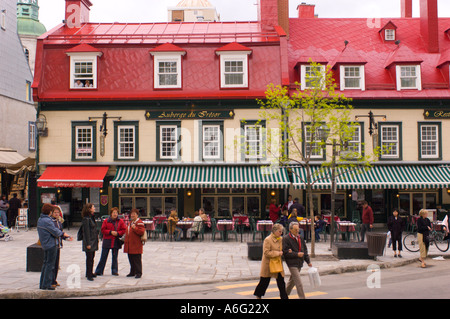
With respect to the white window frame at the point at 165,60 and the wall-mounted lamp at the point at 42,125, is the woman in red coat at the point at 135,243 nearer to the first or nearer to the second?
the white window frame at the point at 165,60

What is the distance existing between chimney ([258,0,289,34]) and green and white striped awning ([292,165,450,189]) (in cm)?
885

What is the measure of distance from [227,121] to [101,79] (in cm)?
680

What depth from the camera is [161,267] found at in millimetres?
14367

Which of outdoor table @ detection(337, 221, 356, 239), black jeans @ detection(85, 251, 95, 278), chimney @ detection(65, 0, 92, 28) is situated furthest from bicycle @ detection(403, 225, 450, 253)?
chimney @ detection(65, 0, 92, 28)

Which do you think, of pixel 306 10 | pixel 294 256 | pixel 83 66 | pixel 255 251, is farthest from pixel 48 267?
pixel 306 10

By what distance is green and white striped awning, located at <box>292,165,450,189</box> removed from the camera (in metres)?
22.6

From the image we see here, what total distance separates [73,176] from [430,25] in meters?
20.8

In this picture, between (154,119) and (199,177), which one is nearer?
(199,177)

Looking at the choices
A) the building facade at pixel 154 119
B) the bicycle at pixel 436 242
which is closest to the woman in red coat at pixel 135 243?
the bicycle at pixel 436 242

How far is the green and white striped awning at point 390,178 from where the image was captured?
2262cm

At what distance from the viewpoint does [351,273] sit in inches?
552

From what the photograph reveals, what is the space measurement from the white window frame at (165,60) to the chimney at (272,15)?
18.5ft

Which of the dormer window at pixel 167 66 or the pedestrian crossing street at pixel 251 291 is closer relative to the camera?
the pedestrian crossing street at pixel 251 291

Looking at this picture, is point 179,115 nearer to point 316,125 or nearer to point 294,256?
point 316,125
